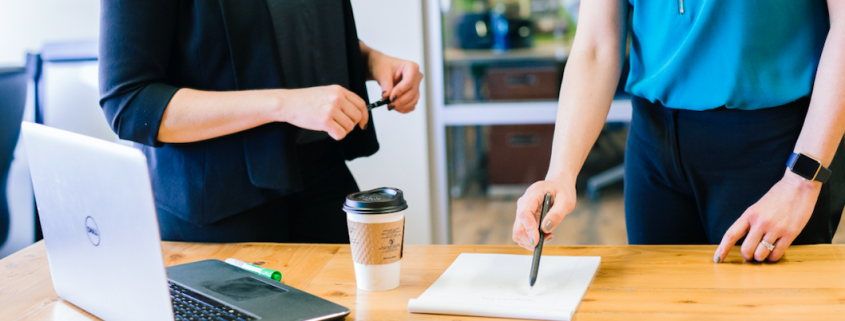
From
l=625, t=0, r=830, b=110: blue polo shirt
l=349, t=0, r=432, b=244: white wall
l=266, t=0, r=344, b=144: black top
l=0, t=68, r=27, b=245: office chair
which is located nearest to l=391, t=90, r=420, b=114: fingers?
l=266, t=0, r=344, b=144: black top

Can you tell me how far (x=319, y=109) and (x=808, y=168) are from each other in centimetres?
77

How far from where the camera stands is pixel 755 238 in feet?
3.06

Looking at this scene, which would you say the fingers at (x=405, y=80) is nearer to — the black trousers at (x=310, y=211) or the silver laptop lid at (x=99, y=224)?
the black trousers at (x=310, y=211)

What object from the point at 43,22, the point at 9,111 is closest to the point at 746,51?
the point at 9,111

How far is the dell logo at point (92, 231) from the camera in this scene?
0.74 m

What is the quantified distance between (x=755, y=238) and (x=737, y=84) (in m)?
0.24

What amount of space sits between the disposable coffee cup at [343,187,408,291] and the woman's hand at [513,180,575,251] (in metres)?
0.17

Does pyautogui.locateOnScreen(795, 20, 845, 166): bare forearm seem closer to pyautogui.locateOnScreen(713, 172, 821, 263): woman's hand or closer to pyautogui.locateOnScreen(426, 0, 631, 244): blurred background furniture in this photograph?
pyautogui.locateOnScreen(713, 172, 821, 263): woman's hand

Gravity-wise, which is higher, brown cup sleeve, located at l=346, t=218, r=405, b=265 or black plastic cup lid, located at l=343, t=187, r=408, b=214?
black plastic cup lid, located at l=343, t=187, r=408, b=214

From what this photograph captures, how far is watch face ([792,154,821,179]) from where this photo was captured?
36.7 inches

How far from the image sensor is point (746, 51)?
1001 mm

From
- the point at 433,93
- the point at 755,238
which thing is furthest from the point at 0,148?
the point at 755,238

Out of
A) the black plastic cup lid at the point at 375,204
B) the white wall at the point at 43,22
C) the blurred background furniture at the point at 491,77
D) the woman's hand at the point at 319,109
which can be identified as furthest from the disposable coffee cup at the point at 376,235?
the white wall at the point at 43,22

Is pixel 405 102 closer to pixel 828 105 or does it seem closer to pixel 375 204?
pixel 375 204
